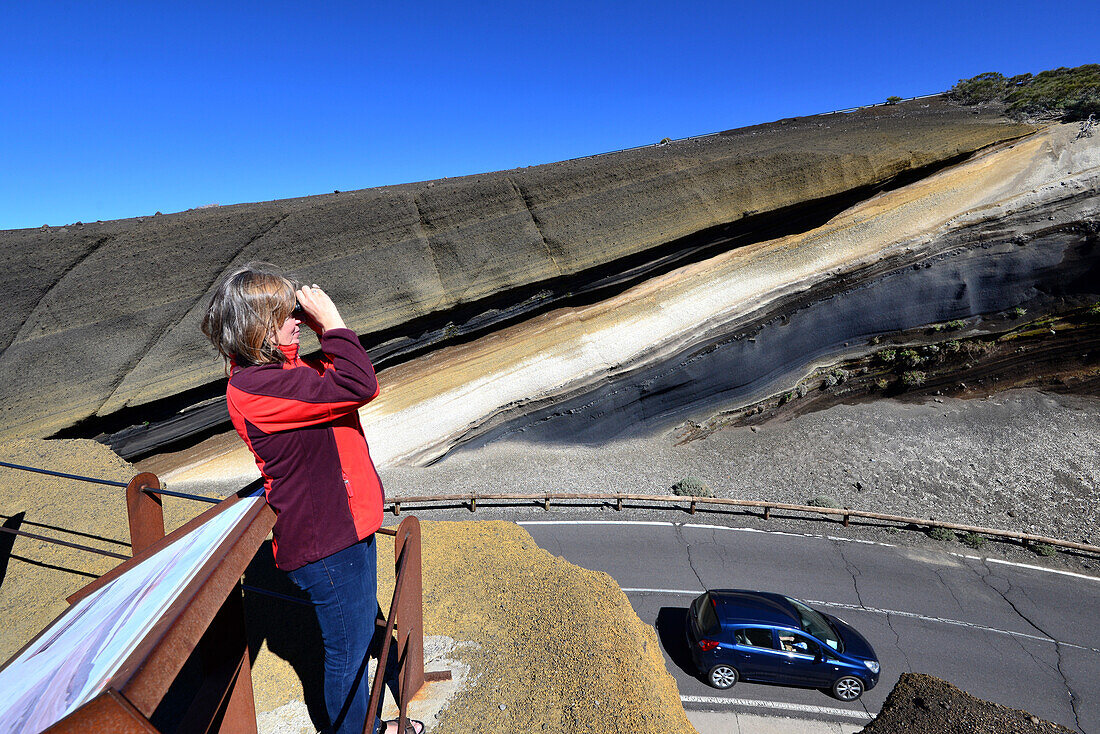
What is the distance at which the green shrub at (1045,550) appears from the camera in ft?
31.4

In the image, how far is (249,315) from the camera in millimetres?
2264

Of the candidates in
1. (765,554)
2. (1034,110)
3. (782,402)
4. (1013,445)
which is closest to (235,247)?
(765,554)

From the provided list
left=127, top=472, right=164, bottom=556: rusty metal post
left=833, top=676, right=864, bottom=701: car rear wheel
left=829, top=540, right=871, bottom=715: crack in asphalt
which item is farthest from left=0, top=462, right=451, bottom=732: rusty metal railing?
left=829, top=540, right=871, bottom=715: crack in asphalt

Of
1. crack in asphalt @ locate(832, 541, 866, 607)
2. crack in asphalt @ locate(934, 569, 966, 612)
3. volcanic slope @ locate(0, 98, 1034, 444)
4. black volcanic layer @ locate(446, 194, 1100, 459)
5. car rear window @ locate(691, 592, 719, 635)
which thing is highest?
volcanic slope @ locate(0, 98, 1034, 444)

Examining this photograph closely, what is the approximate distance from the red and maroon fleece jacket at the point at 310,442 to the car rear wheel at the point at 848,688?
22.3 feet

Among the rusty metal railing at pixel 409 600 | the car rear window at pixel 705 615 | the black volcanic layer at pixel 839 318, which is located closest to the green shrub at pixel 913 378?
the black volcanic layer at pixel 839 318

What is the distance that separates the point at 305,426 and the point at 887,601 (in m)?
9.56

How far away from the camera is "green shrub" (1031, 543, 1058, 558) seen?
9586 mm

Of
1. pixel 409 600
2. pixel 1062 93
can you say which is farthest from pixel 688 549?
pixel 1062 93

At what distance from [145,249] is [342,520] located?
959 centimetres

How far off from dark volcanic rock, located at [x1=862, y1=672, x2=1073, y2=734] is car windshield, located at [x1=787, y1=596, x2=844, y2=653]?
827 millimetres

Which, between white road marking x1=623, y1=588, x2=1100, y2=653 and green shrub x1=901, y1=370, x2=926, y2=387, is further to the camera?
green shrub x1=901, y1=370, x2=926, y2=387

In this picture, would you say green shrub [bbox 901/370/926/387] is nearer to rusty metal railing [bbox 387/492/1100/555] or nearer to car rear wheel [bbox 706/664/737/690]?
rusty metal railing [bbox 387/492/1100/555]

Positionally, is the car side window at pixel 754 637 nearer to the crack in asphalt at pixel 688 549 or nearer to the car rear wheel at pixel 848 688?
the car rear wheel at pixel 848 688
